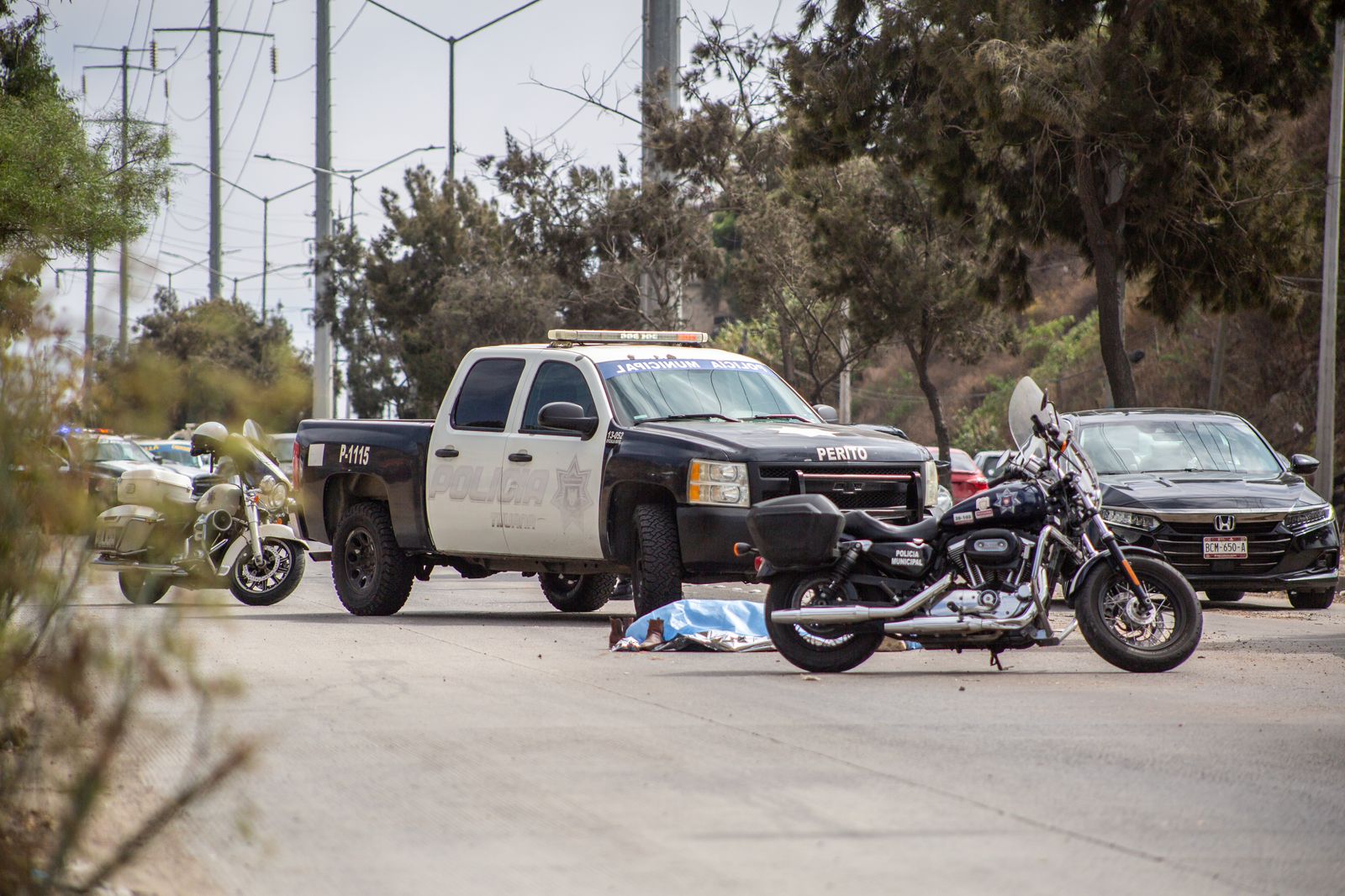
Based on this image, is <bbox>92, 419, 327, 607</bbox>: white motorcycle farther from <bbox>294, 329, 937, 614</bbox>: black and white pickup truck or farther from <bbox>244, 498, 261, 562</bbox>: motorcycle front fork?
<bbox>294, 329, 937, 614</bbox>: black and white pickup truck

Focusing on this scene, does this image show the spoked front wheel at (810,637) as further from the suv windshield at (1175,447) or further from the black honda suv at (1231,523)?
the suv windshield at (1175,447)

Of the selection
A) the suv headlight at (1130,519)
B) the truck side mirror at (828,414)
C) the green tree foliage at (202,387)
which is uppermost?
the truck side mirror at (828,414)

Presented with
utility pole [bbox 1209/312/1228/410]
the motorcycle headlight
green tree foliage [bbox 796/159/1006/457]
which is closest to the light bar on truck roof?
the motorcycle headlight

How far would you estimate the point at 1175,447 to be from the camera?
1648 cm

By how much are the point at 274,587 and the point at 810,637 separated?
6851mm

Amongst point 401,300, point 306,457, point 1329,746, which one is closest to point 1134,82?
point 306,457

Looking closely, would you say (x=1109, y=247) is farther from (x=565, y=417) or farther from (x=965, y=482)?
(x=565, y=417)

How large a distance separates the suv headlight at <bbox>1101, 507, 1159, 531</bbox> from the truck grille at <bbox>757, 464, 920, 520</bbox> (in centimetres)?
302

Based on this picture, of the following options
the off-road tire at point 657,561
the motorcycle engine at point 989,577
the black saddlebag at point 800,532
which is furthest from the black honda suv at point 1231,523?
the black saddlebag at point 800,532

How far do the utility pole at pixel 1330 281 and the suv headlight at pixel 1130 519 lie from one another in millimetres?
8556

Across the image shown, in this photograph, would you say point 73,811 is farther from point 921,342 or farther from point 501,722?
point 921,342

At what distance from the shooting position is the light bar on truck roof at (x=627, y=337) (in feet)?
46.9

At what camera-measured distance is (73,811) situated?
4156 mm

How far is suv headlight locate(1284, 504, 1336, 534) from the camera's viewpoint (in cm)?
1491
